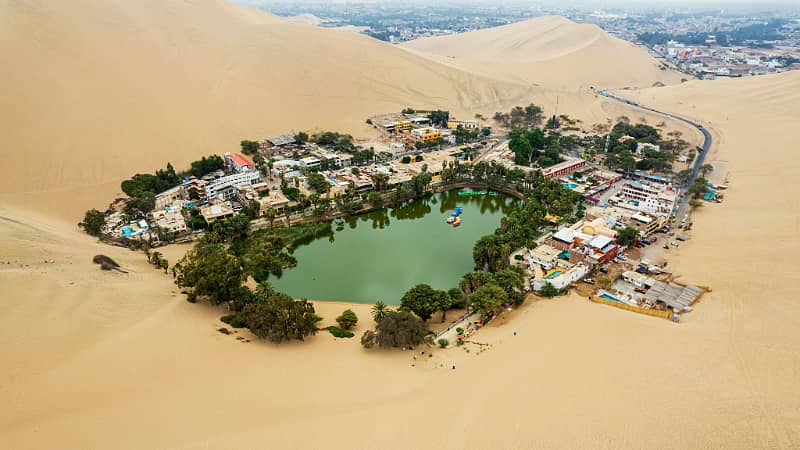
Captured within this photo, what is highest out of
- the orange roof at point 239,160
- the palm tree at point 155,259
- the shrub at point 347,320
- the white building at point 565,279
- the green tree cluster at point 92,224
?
the orange roof at point 239,160

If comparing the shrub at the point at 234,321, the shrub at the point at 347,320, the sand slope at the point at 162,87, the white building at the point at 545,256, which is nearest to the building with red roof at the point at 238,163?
the sand slope at the point at 162,87

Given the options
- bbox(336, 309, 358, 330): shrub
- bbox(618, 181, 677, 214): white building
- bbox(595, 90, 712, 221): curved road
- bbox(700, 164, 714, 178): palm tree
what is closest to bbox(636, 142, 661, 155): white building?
bbox(595, 90, 712, 221): curved road

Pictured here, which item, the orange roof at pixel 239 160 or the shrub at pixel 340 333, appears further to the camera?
the orange roof at pixel 239 160

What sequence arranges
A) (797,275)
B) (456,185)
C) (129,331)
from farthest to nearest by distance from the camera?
1. (456,185)
2. (797,275)
3. (129,331)

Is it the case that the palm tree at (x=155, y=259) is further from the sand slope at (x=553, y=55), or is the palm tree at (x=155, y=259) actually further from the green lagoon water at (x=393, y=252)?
the sand slope at (x=553, y=55)

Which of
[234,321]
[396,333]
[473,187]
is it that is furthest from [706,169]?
[234,321]

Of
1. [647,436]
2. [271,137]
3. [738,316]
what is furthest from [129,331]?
[271,137]

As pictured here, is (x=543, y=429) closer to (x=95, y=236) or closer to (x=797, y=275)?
(x=797, y=275)

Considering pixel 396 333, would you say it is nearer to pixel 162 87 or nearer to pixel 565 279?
pixel 565 279
